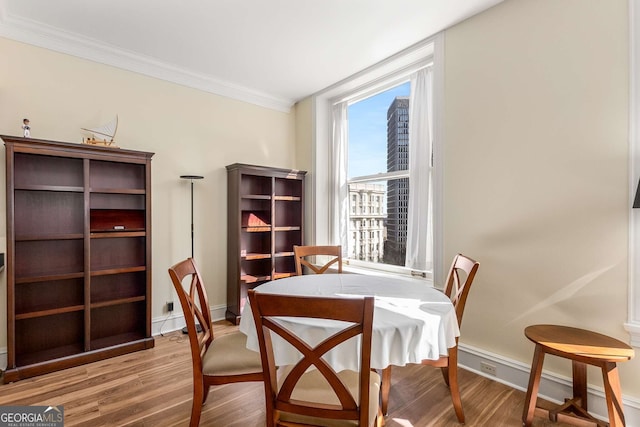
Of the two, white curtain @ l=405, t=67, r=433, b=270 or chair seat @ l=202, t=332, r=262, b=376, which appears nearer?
chair seat @ l=202, t=332, r=262, b=376

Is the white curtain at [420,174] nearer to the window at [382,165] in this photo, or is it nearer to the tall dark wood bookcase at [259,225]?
the window at [382,165]

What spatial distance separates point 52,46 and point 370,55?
2903mm

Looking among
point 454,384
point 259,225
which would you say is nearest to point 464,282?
point 454,384

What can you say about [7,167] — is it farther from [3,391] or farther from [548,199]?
[548,199]

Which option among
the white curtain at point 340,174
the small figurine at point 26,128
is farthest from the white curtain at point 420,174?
the small figurine at point 26,128

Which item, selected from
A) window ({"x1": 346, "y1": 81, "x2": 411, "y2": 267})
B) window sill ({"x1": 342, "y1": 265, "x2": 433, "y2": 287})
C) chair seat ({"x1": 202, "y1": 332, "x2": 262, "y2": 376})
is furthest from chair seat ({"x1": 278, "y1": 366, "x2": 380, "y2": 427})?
window ({"x1": 346, "y1": 81, "x2": 411, "y2": 267})

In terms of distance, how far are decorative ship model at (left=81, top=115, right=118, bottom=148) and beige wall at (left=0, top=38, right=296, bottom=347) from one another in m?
0.17

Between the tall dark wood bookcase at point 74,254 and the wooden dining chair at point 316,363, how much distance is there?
219 cm

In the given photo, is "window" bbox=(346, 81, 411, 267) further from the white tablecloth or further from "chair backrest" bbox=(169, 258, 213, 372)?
"chair backrest" bbox=(169, 258, 213, 372)

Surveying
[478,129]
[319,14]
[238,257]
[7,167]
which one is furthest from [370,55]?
[7,167]

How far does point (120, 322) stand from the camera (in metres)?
3.01

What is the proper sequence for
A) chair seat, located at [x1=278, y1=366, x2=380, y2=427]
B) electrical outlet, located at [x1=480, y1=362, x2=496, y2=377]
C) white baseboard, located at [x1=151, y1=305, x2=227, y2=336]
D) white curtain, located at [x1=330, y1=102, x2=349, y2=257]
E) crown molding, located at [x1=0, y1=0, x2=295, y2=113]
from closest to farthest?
chair seat, located at [x1=278, y1=366, x2=380, y2=427] < electrical outlet, located at [x1=480, y1=362, x2=496, y2=377] < crown molding, located at [x1=0, y1=0, x2=295, y2=113] < white baseboard, located at [x1=151, y1=305, x2=227, y2=336] < white curtain, located at [x1=330, y1=102, x2=349, y2=257]

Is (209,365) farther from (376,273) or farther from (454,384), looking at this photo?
(376,273)

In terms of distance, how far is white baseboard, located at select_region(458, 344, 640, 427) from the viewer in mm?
1814
